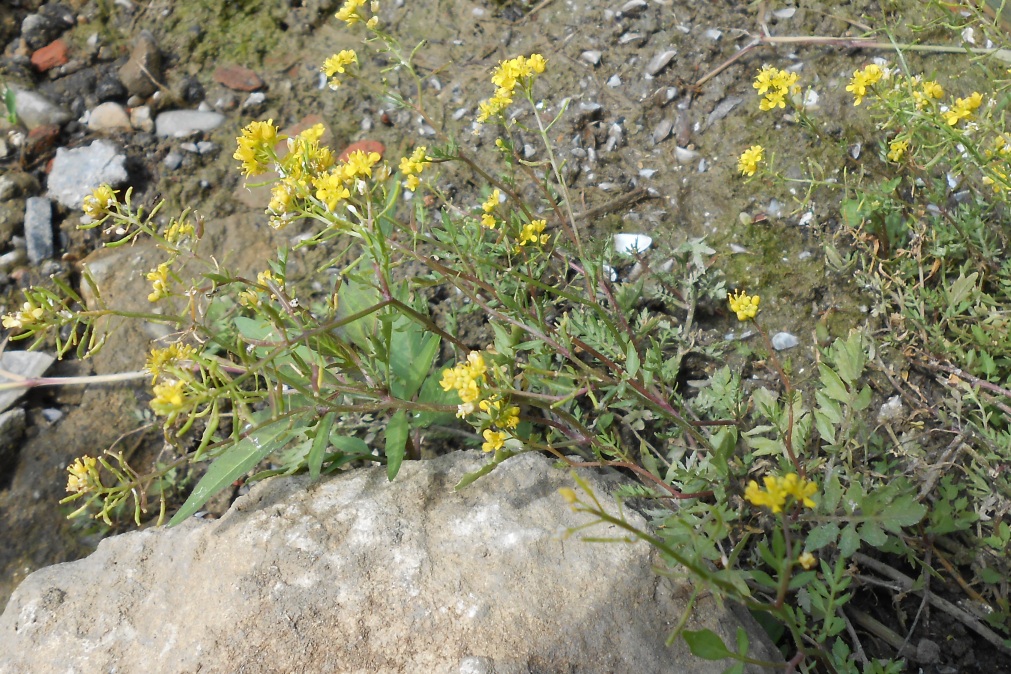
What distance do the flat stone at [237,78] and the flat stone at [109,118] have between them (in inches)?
20.2

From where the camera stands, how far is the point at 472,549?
2.06m

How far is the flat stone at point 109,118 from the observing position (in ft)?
12.8

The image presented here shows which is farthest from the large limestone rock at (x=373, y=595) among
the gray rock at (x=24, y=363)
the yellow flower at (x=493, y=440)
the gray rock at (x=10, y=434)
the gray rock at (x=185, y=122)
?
the gray rock at (x=185, y=122)

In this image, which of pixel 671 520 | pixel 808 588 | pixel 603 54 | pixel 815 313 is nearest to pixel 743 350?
pixel 815 313

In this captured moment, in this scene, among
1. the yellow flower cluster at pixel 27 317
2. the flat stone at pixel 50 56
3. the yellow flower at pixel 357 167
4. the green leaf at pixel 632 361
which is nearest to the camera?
the yellow flower cluster at pixel 27 317

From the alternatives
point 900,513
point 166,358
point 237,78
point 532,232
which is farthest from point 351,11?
point 900,513

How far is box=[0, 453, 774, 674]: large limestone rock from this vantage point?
1.88 m

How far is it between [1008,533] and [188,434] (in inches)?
115

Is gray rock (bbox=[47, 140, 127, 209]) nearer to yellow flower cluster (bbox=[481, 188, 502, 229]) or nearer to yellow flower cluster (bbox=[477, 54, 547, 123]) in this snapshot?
yellow flower cluster (bbox=[481, 188, 502, 229])

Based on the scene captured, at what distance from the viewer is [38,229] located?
3596 millimetres

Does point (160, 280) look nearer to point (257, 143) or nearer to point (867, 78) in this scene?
point (257, 143)

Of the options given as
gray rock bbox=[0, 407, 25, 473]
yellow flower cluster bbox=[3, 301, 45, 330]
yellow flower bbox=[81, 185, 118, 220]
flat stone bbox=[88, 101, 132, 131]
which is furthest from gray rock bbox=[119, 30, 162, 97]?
yellow flower cluster bbox=[3, 301, 45, 330]

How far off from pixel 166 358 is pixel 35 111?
298 cm

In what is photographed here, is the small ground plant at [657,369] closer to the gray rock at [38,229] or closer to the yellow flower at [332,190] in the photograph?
the yellow flower at [332,190]
